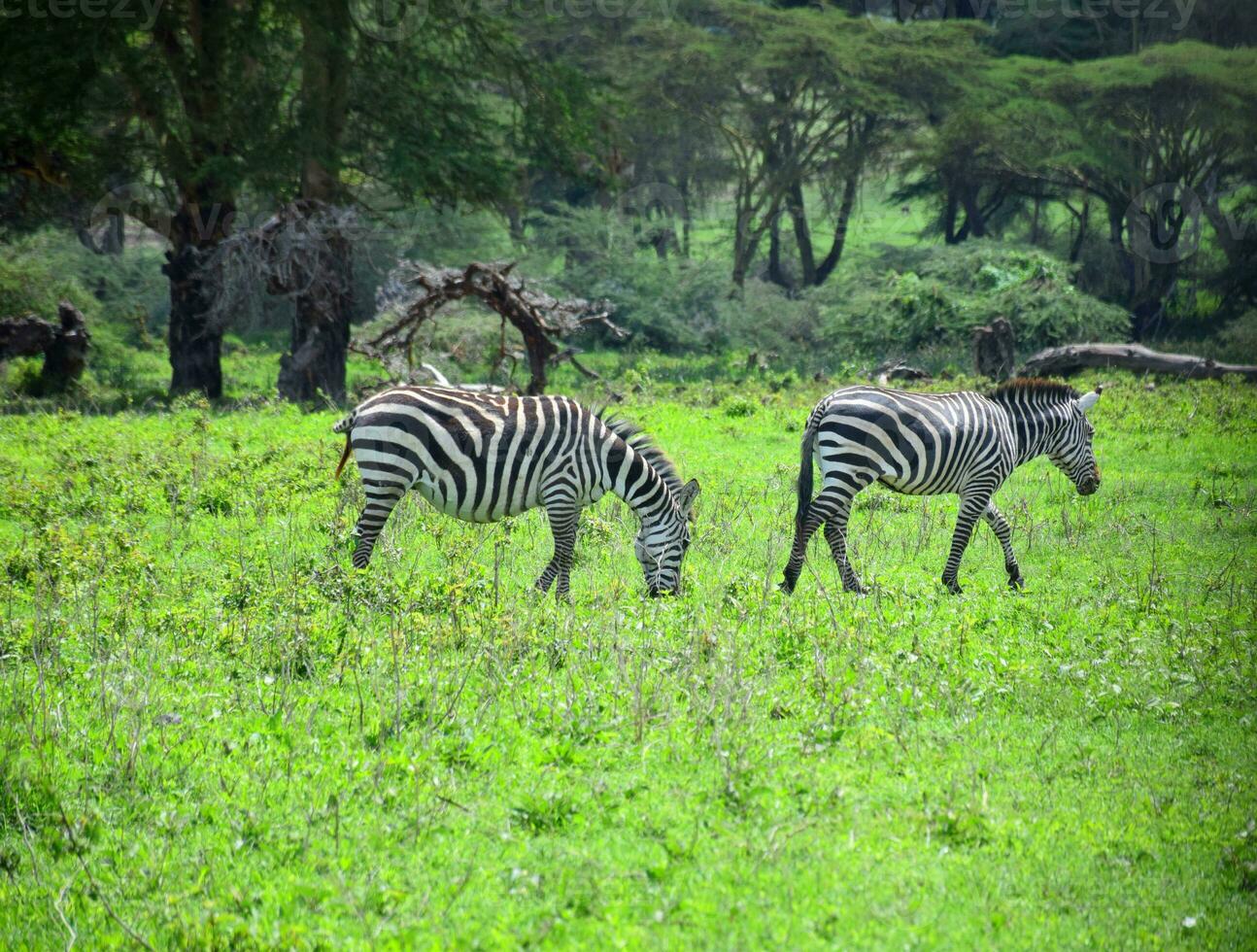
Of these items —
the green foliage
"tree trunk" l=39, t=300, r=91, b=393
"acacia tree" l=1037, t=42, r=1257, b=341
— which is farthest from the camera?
"acacia tree" l=1037, t=42, r=1257, b=341

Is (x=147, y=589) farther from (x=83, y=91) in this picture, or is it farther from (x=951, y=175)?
(x=951, y=175)

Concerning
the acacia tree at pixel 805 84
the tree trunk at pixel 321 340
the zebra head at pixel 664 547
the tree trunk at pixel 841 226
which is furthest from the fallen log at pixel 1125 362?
the zebra head at pixel 664 547

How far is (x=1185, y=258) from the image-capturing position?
109ft

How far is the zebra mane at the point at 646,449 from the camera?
30.4 feet

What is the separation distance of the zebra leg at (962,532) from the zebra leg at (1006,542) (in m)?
0.09

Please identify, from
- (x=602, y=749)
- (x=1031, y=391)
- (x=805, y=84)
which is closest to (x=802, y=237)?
(x=805, y=84)

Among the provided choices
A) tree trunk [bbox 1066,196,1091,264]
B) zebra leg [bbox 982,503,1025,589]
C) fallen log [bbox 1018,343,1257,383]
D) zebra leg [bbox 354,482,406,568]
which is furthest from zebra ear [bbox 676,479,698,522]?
tree trunk [bbox 1066,196,1091,264]

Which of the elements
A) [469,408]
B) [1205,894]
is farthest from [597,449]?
[1205,894]

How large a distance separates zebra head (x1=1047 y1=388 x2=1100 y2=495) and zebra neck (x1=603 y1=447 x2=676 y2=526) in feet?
A: 14.1

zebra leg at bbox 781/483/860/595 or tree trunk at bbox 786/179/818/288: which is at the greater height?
tree trunk at bbox 786/179/818/288

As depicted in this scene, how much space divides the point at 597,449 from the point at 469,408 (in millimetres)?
1012

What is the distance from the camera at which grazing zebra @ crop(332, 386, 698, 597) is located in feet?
29.2

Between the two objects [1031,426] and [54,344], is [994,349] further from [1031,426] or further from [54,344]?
[54,344]

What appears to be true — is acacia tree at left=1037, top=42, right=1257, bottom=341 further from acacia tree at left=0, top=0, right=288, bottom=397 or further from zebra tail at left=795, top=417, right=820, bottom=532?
zebra tail at left=795, top=417, right=820, bottom=532
